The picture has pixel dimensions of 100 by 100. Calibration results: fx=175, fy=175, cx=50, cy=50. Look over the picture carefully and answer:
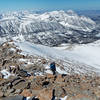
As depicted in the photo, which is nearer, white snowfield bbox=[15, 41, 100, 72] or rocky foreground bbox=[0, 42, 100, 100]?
rocky foreground bbox=[0, 42, 100, 100]

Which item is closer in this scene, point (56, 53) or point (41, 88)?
point (41, 88)

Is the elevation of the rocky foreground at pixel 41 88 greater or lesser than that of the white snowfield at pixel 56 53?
greater

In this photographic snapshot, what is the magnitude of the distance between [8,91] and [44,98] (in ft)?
7.05

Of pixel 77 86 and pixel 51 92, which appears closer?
pixel 51 92

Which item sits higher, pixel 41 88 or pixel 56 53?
pixel 41 88

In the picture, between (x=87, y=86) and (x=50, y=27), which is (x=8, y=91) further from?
(x=50, y=27)

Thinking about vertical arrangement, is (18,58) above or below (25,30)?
above

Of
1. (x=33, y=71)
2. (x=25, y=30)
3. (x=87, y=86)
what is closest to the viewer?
(x=87, y=86)

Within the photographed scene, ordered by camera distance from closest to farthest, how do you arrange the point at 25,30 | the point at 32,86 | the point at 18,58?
the point at 32,86
the point at 18,58
the point at 25,30

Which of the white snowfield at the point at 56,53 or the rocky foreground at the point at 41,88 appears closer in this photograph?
the rocky foreground at the point at 41,88

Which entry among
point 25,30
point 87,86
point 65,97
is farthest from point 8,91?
point 25,30

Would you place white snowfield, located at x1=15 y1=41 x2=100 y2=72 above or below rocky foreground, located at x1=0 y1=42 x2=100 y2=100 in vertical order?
below

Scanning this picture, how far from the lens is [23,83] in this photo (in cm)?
1098

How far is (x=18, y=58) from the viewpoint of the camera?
1766 centimetres
